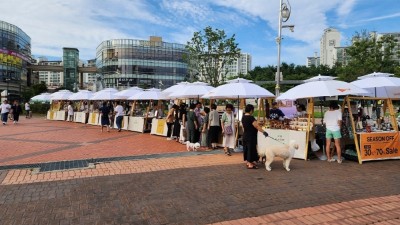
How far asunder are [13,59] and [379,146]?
87277 millimetres

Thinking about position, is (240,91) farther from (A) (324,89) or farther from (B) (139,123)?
(B) (139,123)

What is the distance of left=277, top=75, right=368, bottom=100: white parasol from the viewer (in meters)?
8.34

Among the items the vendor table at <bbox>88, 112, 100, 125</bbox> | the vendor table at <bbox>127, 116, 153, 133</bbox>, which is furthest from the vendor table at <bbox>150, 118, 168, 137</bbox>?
the vendor table at <bbox>88, 112, 100, 125</bbox>

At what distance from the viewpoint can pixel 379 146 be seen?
880cm

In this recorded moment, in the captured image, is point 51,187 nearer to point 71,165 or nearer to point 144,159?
point 71,165

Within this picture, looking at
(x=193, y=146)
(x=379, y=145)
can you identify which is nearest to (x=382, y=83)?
(x=379, y=145)

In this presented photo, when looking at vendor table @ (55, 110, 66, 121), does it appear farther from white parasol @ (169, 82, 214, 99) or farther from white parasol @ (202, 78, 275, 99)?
white parasol @ (202, 78, 275, 99)

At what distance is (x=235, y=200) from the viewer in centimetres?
542

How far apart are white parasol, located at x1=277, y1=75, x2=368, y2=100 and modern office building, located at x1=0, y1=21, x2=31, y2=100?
75.1 meters

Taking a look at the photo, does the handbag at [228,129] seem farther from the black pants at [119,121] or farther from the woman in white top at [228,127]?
the black pants at [119,121]

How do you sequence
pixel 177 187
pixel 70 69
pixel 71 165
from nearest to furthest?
1. pixel 177 187
2. pixel 71 165
3. pixel 70 69

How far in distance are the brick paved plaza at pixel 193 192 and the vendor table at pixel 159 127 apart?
5.66 meters

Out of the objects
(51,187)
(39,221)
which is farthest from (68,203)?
(51,187)

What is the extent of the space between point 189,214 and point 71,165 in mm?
4609
